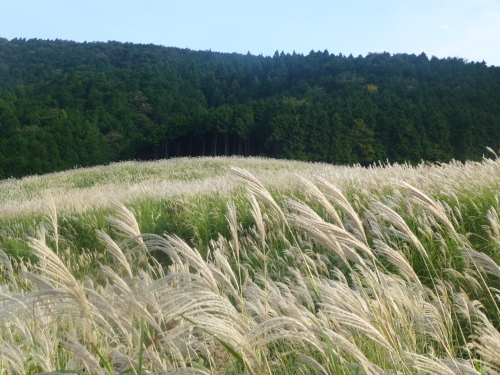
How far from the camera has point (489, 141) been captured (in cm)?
6056

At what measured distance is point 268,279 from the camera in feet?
12.6

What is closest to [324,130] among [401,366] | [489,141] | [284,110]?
[284,110]

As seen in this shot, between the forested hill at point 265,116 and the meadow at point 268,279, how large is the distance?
49147 millimetres

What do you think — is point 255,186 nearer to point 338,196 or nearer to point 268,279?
point 338,196

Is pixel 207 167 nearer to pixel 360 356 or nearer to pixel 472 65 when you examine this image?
pixel 360 356

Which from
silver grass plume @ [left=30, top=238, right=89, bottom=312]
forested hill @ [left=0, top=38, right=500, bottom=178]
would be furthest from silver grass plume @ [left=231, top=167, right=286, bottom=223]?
forested hill @ [left=0, top=38, right=500, bottom=178]

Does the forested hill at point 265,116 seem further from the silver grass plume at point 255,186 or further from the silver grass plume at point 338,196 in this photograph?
the silver grass plume at point 255,186

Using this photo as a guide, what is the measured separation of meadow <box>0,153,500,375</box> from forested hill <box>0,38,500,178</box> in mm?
49147

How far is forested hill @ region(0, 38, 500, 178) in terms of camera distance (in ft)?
189

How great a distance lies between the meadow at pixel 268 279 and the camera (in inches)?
63.0

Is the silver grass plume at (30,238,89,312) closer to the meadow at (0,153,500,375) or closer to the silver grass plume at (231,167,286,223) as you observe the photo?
the meadow at (0,153,500,375)

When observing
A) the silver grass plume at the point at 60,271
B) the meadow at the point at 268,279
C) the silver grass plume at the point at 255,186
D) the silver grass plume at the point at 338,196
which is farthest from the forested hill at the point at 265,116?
the silver grass plume at the point at 60,271

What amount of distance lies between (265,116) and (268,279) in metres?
62.8

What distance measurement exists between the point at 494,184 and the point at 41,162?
62341 millimetres
